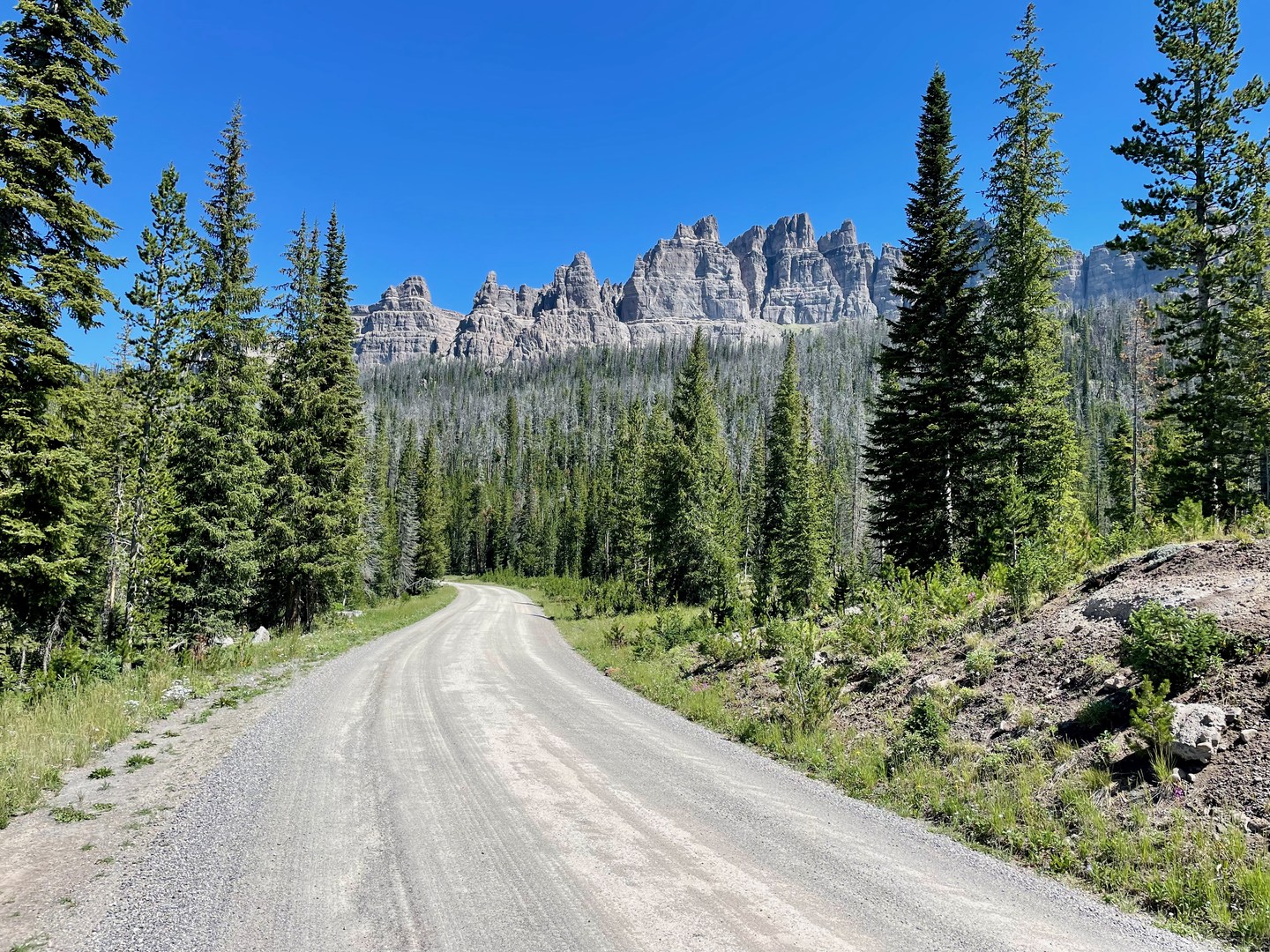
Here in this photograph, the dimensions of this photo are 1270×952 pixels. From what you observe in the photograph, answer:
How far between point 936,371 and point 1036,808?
50.6 feet

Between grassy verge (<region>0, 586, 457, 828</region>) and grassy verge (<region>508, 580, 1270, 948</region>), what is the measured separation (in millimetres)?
9025

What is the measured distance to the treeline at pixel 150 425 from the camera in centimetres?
1201

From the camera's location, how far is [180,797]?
21.4ft

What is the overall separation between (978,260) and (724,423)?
322ft

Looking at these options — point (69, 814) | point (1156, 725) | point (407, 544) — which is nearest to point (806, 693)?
point (1156, 725)

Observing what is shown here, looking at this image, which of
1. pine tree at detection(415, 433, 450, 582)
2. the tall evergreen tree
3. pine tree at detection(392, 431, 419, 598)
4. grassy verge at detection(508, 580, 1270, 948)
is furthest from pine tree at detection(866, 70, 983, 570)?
pine tree at detection(415, 433, 450, 582)

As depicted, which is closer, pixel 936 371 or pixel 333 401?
pixel 936 371

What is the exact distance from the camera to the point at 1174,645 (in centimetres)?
654

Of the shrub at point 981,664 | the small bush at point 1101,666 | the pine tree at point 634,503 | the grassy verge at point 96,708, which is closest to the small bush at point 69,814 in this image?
the grassy verge at point 96,708

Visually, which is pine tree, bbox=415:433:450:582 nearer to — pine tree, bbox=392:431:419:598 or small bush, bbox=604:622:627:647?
pine tree, bbox=392:431:419:598

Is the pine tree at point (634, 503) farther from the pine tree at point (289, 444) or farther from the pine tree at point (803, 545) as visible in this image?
the pine tree at point (289, 444)

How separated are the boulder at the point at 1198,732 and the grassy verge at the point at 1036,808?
0.45m

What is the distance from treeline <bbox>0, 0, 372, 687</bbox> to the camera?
12008 millimetres

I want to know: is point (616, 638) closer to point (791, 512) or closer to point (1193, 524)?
point (1193, 524)
